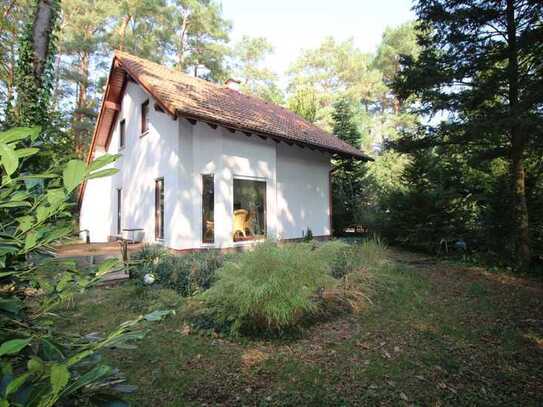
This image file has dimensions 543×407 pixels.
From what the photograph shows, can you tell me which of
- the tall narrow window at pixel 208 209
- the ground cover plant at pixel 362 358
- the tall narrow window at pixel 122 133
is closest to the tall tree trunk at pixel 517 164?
the ground cover plant at pixel 362 358

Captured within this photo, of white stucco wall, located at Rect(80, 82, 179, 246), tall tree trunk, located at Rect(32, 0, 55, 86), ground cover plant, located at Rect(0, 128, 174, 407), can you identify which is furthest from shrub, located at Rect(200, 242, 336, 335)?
white stucco wall, located at Rect(80, 82, 179, 246)

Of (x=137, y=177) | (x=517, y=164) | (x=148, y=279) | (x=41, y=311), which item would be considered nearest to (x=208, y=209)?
(x=148, y=279)

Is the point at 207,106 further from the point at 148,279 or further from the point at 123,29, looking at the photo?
the point at 123,29

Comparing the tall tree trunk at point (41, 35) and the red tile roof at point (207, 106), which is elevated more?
the red tile roof at point (207, 106)

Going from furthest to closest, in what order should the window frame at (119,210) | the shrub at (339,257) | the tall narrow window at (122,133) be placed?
the tall narrow window at (122,133) → the window frame at (119,210) → the shrub at (339,257)

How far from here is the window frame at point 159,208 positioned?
9508 millimetres

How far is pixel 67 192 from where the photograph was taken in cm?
75

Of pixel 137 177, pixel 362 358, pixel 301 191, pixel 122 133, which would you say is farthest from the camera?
pixel 122 133

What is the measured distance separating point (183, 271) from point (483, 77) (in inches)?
343

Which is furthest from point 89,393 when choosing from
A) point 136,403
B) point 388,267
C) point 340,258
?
point 388,267

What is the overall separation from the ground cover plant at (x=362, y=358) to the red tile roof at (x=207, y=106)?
16.9 feet

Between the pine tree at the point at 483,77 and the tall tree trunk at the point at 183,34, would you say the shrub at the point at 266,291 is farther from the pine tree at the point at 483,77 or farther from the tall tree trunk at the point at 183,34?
the tall tree trunk at the point at 183,34

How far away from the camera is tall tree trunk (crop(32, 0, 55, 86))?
13.2ft

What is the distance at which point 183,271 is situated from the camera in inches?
242
